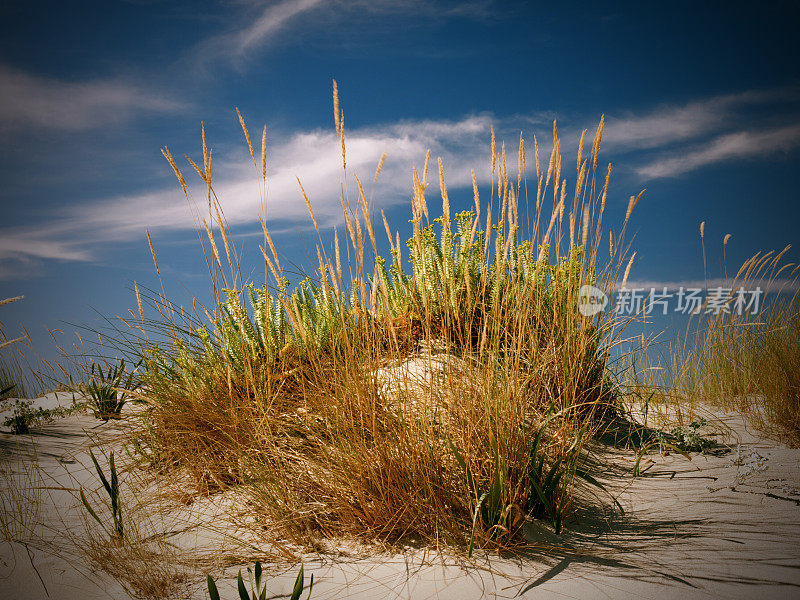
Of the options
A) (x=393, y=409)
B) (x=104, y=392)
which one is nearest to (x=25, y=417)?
(x=104, y=392)

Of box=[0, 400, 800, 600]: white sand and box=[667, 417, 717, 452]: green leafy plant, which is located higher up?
box=[0, 400, 800, 600]: white sand

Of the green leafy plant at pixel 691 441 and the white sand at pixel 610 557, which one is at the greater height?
the white sand at pixel 610 557

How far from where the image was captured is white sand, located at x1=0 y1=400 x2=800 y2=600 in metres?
1.74

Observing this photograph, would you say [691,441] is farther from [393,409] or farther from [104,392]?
[104,392]

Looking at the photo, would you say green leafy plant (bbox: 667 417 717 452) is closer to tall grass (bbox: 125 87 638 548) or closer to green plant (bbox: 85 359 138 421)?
tall grass (bbox: 125 87 638 548)

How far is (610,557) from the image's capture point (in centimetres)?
193

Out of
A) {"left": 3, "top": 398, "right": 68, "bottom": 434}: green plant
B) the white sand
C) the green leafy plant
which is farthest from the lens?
{"left": 3, "top": 398, "right": 68, "bottom": 434}: green plant

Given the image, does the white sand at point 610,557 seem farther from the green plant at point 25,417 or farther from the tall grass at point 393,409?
the green plant at point 25,417

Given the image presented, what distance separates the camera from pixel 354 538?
2146 millimetres

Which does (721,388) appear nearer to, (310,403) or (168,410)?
(310,403)

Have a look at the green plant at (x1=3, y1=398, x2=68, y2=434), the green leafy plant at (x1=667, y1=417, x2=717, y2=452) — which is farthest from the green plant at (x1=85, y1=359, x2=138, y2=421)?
the green leafy plant at (x1=667, y1=417, x2=717, y2=452)

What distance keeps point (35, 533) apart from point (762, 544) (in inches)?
137

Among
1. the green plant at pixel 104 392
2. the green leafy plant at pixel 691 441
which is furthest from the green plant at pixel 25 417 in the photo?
the green leafy plant at pixel 691 441

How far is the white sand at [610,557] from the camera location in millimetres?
1737
